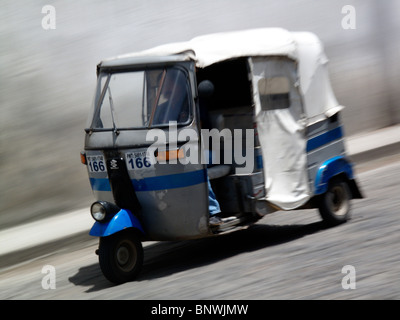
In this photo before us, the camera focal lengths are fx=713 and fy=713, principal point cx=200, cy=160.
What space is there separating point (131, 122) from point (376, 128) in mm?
7524

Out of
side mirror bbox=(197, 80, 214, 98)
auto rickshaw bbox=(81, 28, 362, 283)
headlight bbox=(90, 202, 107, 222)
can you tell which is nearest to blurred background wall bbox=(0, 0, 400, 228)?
auto rickshaw bbox=(81, 28, 362, 283)

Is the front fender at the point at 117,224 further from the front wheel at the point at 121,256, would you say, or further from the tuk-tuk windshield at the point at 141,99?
the tuk-tuk windshield at the point at 141,99

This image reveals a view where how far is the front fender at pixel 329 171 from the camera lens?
7613mm

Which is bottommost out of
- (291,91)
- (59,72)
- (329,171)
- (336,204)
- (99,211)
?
(336,204)

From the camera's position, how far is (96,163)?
684 cm

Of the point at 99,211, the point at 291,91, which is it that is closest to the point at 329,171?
the point at 291,91

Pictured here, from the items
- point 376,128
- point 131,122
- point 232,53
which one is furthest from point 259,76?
point 376,128

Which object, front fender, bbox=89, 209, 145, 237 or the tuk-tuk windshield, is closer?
front fender, bbox=89, 209, 145, 237

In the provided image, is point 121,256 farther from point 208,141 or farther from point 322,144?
point 322,144

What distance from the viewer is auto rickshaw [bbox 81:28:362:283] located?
652 centimetres

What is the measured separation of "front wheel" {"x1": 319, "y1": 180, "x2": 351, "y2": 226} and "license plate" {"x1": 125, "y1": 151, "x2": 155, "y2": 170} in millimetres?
2290

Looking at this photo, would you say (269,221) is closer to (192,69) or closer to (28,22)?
(192,69)

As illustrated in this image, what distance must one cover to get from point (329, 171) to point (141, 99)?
2.29m

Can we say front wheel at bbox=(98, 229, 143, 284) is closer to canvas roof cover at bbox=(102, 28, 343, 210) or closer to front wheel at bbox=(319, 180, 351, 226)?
canvas roof cover at bbox=(102, 28, 343, 210)
